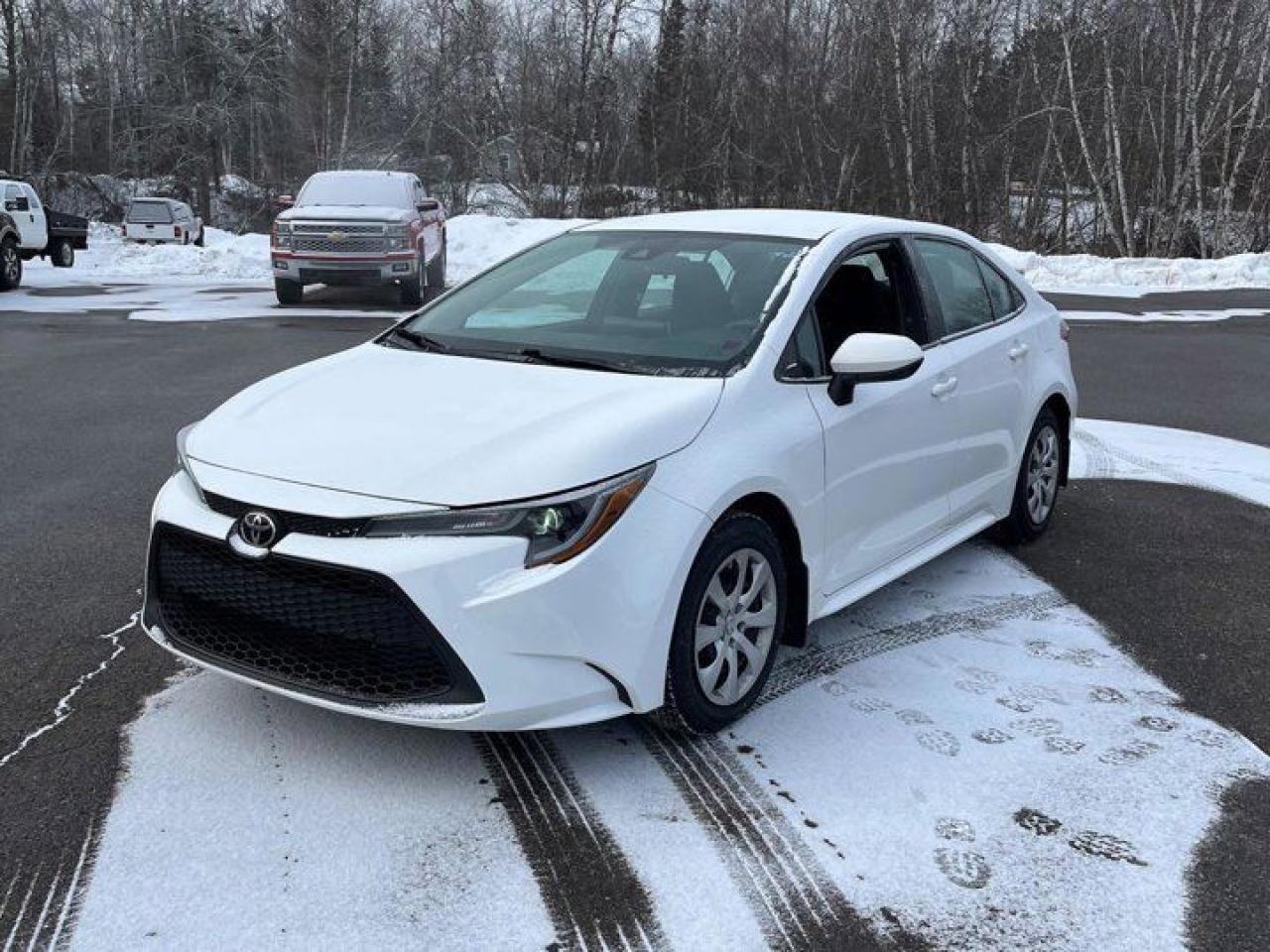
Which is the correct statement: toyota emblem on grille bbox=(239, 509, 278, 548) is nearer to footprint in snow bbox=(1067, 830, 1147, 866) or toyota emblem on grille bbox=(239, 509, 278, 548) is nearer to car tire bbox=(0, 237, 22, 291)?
footprint in snow bbox=(1067, 830, 1147, 866)

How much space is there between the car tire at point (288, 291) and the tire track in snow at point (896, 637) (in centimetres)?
1426

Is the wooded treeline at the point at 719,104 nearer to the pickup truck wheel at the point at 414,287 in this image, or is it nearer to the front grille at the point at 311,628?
the pickup truck wheel at the point at 414,287

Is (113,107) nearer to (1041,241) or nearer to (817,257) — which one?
(1041,241)

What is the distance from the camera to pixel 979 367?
4.92 meters

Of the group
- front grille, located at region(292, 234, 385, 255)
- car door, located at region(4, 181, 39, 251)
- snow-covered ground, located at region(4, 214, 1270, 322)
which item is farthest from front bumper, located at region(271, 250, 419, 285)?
car door, located at region(4, 181, 39, 251)

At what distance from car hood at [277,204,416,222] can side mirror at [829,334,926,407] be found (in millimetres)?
13905

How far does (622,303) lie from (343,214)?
1350cm

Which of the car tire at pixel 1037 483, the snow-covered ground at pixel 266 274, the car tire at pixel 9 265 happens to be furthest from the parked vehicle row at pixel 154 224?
the car tire at pixel 1037 483

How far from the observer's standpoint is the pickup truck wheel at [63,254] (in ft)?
84.6

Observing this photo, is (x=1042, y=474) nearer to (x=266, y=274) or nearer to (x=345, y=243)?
(x=345, y=243)

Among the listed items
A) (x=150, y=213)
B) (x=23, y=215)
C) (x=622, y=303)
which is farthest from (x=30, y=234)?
(x=622, y=303)

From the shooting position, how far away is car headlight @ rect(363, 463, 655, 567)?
9.79 feet

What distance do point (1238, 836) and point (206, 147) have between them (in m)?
52.1

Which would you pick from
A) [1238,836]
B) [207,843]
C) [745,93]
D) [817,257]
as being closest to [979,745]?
[1238,836]
